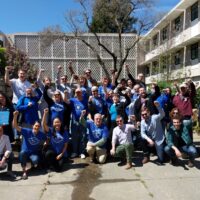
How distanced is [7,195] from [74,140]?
2.57 metres

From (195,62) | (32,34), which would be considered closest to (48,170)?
(195,62)

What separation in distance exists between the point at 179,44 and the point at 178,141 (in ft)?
72.2

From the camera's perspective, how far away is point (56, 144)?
7.34 m

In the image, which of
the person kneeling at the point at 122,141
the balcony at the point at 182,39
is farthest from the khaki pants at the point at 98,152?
the balcony at the point at 182,39

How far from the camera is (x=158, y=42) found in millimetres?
35469

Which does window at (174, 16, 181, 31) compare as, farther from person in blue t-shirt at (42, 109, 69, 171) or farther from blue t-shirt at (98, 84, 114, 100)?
person in blue t-shirt at (42, 109, 69, 171)

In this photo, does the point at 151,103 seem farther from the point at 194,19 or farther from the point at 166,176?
the point at 194,19

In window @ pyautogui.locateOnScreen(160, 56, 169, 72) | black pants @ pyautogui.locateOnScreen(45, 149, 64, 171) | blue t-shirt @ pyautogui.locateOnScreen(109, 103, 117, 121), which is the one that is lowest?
black pants @ pyautogui.locateOnScreen(45, 149, 64, 171)

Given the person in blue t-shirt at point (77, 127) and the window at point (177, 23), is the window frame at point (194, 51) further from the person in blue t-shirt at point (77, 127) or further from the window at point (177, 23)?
the person in blue t-shirt at point (77, 127)

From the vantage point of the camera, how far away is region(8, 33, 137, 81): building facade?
3500 centimetres

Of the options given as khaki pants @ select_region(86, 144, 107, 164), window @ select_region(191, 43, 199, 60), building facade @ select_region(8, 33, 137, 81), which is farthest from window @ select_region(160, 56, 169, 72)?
khaki pants @ select_region(86, 144, 107, 164)

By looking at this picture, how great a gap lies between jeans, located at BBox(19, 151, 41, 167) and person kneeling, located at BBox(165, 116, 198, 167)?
8.82 feet

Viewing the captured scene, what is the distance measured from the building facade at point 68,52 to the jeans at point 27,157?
92.2 feet

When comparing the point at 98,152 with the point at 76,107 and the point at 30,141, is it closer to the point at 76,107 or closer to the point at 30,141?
the point at 76,107
